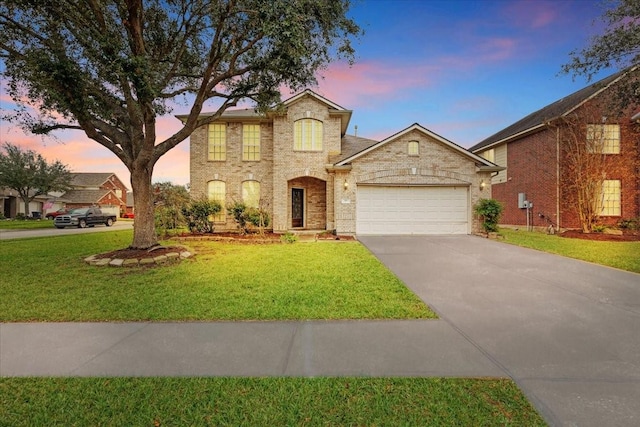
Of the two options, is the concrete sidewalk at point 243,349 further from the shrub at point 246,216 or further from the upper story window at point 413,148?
the upper story window at point 413,148

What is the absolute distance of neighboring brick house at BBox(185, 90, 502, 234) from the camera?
13555 mm

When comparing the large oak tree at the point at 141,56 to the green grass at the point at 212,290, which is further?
the large oak tree at the point at 141,56

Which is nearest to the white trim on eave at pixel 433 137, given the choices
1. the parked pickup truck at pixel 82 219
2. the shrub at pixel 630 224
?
the shrub at pixel 630 224

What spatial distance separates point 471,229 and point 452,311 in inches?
414

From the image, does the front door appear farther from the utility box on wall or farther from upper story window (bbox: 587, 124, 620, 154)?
upper story window (bbox: 587, 124, 620, 154)

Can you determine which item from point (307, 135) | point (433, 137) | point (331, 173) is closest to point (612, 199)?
point (433, 137)

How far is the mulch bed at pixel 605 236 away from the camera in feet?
41.2

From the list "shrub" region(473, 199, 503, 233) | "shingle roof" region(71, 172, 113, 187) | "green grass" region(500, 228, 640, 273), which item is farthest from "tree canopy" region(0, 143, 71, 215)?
"green grass" region(500, 228, 640, 273)

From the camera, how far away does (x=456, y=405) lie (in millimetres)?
2312

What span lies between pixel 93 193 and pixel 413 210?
47067 mm

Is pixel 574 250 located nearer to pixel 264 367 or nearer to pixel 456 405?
pixel 456 405

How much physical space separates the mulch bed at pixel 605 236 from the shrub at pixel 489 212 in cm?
422

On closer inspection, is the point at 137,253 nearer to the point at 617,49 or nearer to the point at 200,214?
the point at 200,214

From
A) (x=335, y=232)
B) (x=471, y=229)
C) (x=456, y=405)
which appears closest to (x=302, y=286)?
(x=456, y=405)
